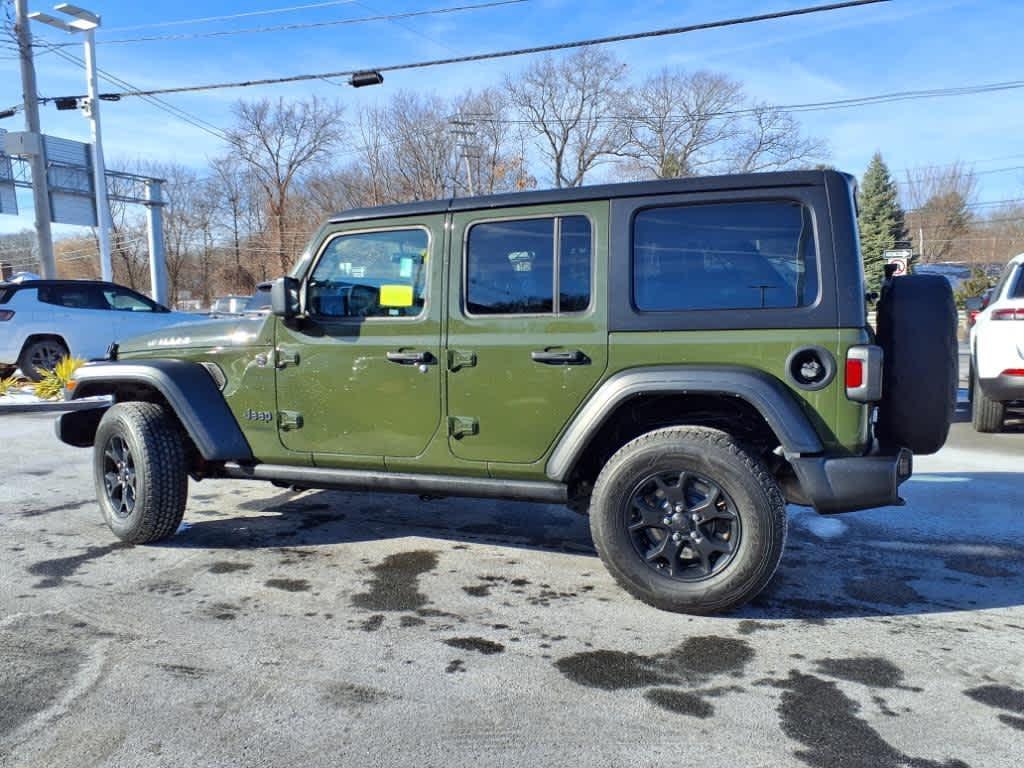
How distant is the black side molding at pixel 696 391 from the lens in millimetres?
3174

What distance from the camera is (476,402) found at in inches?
146

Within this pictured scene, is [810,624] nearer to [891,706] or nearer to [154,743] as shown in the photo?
[891,706]

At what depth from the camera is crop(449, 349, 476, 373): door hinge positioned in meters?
3.71

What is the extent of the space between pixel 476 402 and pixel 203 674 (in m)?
1.65

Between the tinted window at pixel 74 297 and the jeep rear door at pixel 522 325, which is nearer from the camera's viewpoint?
the jeep rear door at pixel 522 325

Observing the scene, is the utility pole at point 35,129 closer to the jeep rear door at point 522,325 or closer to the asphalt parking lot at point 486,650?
the asphalt parking lot at point 486,650

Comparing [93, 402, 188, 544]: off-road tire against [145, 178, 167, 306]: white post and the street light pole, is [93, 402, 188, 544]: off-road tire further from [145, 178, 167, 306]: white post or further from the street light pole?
[145, 178, 167, 306]: white post

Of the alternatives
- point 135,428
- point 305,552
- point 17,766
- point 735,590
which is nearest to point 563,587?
point 735,590

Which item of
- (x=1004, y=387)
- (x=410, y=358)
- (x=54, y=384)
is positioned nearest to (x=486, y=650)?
(x=410, y=358)

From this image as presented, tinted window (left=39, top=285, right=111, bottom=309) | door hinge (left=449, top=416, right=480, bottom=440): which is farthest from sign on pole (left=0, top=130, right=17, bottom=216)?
door hinge (left=449, top=416, right=480, bottom=440)

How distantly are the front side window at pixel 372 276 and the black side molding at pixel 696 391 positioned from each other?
1.06m

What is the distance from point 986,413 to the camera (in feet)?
25.2

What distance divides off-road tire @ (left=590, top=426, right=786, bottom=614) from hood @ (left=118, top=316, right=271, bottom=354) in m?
2.09

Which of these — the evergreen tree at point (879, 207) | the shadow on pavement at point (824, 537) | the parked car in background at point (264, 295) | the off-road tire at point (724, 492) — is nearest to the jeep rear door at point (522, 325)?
the off-road tire at point (724, 492)
